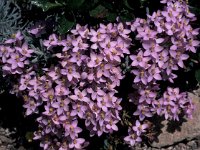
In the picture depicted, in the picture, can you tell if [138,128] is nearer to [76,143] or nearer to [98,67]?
[76,143]

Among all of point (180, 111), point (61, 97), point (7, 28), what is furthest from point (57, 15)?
point (180, 111)

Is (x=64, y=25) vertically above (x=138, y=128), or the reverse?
(x=64, y=25)

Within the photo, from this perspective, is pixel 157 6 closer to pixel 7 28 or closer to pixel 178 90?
pixel 178 90

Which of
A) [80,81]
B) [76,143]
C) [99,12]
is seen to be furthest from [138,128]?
[99,12]

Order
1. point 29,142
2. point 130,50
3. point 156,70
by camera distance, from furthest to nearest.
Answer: point 29,142
point 130,50
point 156,70

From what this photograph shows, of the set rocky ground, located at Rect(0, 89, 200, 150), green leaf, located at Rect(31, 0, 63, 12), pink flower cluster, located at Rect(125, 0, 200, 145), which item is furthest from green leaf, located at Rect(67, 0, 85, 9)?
rocky ground, located at Rect(0, 89, 200, 150)

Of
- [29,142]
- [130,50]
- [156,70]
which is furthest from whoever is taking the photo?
[29,142]

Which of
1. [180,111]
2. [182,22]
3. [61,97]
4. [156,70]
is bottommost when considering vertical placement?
[180,111]
